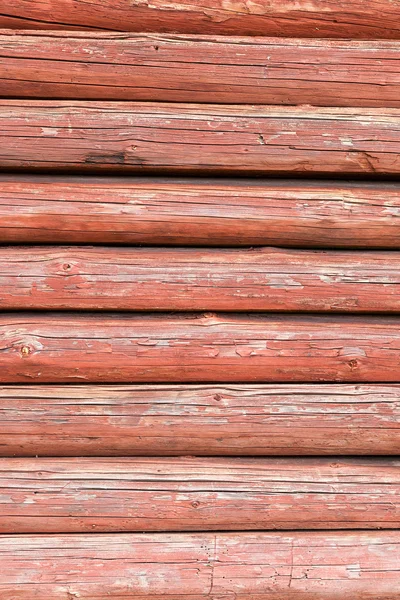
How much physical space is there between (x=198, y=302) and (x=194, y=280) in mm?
78

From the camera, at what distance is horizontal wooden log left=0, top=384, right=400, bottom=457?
6.15ft

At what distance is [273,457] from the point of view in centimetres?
194

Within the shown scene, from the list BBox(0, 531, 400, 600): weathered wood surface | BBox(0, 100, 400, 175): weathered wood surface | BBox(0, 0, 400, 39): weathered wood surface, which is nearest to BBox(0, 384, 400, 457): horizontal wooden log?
BBox(0, 531, 400, 600): weathered wood surface

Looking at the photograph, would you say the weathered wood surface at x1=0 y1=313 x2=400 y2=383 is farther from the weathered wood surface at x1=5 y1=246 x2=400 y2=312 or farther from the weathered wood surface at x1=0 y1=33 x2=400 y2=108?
the weathered wood surface at x1=0 y1=33 x2=400 y2=108

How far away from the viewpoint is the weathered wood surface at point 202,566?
1806mm

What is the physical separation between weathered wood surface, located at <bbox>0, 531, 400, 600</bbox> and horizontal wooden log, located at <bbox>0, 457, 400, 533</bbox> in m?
0.04

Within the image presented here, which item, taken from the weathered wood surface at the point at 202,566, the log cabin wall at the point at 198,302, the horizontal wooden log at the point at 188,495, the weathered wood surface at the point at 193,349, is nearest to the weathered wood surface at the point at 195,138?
the log cabin wall at the point at 198,302

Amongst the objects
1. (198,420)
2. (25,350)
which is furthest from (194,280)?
(25,350)

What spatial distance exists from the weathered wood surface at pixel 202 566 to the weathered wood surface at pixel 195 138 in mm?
1281

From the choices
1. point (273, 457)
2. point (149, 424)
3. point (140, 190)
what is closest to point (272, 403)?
point (273, 457)

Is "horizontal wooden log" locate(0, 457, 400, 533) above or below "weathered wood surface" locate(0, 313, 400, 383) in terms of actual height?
below

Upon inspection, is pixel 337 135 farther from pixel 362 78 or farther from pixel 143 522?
pixel 143 522

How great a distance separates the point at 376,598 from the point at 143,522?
0.83 meters

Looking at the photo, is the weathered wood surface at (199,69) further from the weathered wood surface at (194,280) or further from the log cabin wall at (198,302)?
the weathered wood surface at (194,280)
